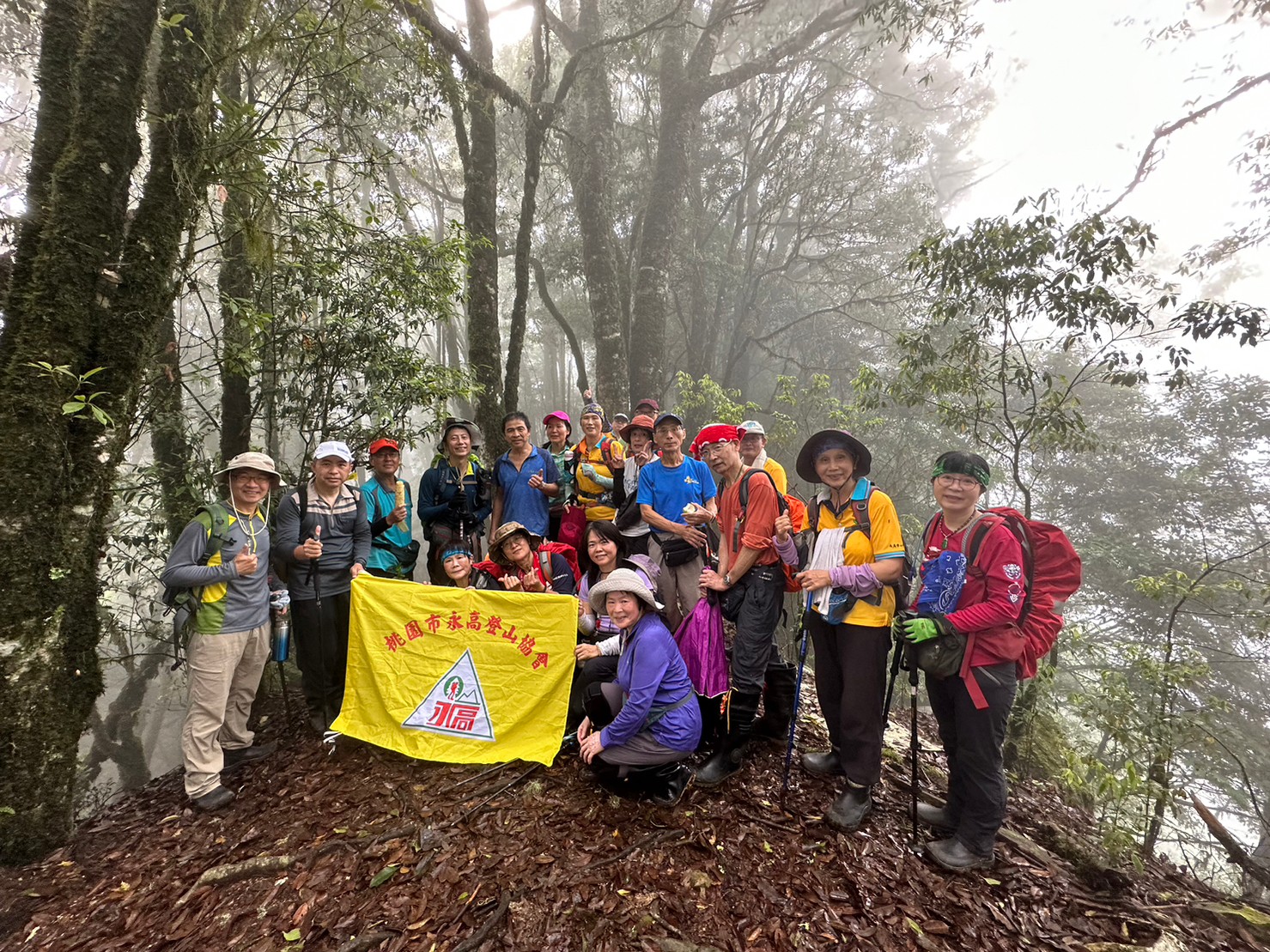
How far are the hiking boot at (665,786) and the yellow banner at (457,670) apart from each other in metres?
0.89

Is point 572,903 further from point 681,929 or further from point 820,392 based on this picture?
point 820,392

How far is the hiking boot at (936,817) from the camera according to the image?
355 centimetres

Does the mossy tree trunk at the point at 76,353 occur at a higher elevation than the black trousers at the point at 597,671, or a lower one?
higher

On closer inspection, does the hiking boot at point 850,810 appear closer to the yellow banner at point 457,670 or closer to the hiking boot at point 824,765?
the hiking boot at point 824,765

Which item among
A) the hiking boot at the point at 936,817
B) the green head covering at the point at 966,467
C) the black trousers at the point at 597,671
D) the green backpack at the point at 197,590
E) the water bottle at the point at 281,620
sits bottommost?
the hiking boot at the point at 936,817

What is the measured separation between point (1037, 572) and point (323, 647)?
578 cm

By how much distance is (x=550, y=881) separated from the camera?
10.4 feet

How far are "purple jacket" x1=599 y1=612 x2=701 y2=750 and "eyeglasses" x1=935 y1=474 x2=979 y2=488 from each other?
215 centimetres

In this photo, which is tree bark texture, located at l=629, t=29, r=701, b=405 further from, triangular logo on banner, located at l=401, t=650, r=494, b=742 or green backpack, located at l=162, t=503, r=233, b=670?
green backpack, located at l=162, t=503, r=233, b=670

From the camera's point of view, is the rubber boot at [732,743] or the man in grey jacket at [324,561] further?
the man in grey jacket at [324,561]

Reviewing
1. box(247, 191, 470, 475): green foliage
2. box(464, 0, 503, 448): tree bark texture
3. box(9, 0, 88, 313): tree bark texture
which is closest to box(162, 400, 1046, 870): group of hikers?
box(247, 191, 470, 475): green foliage

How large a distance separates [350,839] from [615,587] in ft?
8.35

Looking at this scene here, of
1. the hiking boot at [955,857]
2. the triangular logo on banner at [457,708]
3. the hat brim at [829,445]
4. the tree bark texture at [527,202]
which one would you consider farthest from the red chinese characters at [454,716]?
the tree bark texture at [527,202]

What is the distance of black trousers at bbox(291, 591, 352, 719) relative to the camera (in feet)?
15.5
